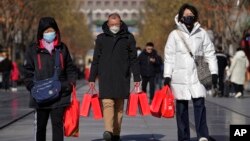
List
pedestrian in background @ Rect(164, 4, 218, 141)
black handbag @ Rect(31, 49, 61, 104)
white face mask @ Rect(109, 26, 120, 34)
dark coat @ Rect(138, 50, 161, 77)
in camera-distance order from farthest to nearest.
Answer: dark coat @ Rect(138, 50, 161, 77) < white face mask @ Rect(109, 26, 120, 34) < pedestrian in background @ Rect(164, 4, 218, 141) < black handbag @ Rect(31, 49, 61, 104)

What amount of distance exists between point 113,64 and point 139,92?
0.69 meters

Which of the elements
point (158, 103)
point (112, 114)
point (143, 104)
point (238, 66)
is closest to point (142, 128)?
point (143, 104)

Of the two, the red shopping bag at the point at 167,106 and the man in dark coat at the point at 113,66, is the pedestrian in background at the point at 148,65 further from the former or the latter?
the red shopping bag at the point at 167,106

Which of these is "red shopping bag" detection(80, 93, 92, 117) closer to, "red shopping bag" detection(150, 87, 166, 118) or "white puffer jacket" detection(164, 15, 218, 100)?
"red shopping bag" detection(150, 87, 166, 118)

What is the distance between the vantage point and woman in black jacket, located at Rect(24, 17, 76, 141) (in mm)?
10328

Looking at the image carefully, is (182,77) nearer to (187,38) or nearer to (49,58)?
(187,38)

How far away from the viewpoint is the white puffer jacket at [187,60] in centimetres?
1184

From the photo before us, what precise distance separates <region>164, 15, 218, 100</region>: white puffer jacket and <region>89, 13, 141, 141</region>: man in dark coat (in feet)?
2.59

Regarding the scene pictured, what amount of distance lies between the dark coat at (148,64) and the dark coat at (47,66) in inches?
591

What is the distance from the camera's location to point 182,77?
39.0 feet

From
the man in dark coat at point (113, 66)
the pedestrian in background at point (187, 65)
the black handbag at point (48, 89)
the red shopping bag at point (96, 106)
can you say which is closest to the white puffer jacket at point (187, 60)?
the pedestrian in background at point (187, 65)

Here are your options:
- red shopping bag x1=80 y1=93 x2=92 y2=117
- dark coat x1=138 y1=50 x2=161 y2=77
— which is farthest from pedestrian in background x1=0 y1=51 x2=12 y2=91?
red shopping bag x1=80 y1=93 x2=92 y2=117

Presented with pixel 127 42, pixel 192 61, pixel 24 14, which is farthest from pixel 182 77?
pixel 24 14

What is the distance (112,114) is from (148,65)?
13030mm
